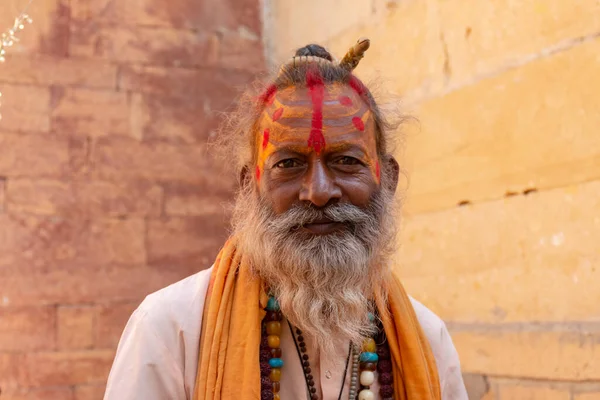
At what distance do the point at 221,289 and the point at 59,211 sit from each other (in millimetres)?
2463

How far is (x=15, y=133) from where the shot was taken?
4477mm

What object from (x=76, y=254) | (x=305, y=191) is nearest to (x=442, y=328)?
(x=305, y=191)

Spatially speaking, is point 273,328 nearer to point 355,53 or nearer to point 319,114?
point 319,114

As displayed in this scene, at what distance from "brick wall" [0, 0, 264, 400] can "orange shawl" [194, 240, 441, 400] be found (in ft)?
7.30

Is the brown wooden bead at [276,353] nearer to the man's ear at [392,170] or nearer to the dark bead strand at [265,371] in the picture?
the dark bead strand at [265,371]

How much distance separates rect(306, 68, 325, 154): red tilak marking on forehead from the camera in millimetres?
2414

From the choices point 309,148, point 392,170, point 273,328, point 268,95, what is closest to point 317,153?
point 309,148

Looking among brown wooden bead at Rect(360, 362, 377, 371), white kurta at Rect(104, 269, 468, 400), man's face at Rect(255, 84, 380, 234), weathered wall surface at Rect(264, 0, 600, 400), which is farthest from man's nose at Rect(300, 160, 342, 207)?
weathered wall surface at Rect(264, 0, 600, 400)

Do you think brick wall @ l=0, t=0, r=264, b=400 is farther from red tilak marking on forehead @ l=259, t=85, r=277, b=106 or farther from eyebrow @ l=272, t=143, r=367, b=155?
eyebrow @ l=272, t=143, r=367, b=155

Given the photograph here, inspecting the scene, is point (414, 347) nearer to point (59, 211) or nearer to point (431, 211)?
point (431, 211)

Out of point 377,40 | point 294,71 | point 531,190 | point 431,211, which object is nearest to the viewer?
point 294,71

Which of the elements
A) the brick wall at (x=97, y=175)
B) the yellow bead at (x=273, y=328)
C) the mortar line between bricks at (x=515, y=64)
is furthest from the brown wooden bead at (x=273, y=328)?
the brick wall at (x=97, y=175)

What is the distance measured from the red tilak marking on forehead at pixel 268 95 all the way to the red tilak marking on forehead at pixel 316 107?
14 cm

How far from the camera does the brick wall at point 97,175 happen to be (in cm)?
443
